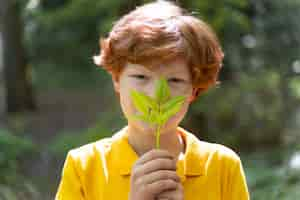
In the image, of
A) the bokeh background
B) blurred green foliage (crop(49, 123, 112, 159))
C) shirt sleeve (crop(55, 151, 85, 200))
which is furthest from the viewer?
blurred green foliage (crop(49, 123, 112, 159))

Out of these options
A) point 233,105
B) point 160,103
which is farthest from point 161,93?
point 233,105

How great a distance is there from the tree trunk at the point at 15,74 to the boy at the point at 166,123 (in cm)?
667

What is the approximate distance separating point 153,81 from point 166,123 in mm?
105

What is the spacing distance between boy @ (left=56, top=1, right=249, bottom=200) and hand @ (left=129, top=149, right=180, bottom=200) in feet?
0.46

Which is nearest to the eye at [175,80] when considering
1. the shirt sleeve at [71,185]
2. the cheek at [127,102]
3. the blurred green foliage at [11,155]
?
the cheek at [127,102]

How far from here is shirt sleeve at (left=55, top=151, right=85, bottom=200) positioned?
5.21 feet

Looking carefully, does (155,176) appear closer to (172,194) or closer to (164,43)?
(172,194)

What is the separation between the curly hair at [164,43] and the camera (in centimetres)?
153

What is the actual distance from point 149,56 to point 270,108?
428 cm

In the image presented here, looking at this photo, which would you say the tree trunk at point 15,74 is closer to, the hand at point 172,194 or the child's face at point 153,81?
the child's face at point 153,81

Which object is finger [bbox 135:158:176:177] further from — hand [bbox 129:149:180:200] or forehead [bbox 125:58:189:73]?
forehead [bbox 125:58:189:73]

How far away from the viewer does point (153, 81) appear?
1.50 m

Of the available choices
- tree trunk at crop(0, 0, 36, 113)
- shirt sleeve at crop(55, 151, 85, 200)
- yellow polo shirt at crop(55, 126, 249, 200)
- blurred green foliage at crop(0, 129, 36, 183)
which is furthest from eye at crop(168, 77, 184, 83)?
tree trunk at crop(0, 0, 36, 113)

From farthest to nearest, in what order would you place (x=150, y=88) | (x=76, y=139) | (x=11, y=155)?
(x=76, y=139) → (x=11, y=155) → (x=150, y=88)
